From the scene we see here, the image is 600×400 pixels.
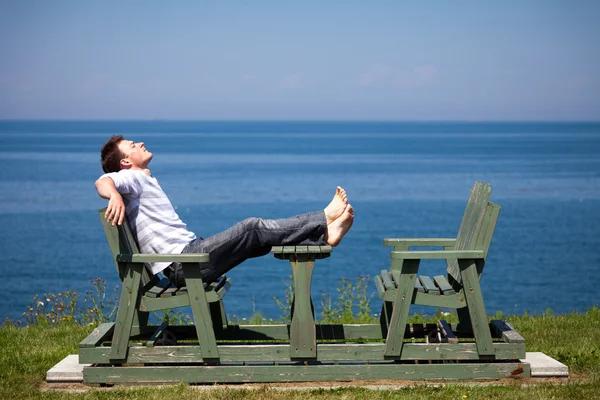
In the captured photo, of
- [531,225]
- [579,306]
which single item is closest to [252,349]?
[579,306]

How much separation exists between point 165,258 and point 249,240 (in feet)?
2.25

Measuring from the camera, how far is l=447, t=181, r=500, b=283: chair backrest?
5.98 metres

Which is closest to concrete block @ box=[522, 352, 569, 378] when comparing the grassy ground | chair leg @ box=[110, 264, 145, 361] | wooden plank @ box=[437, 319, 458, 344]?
the grassy ground

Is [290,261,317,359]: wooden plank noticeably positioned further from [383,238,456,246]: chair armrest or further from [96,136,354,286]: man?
[383,238,456,246]: chair armrest

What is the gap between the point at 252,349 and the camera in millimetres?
6008

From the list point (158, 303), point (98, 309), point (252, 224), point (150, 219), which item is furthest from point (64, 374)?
point (98, 309)

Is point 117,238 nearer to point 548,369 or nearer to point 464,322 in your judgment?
point 464,322

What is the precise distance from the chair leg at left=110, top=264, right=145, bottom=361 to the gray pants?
416 mm

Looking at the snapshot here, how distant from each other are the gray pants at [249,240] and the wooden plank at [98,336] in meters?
0.62

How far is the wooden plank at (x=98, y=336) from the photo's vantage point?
6.09 metres

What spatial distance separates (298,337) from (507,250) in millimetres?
23281

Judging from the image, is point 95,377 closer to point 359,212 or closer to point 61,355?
point 61,355

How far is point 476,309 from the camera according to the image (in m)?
5.99

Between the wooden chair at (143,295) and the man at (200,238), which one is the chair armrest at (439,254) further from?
the wooden chair at (143,295)
